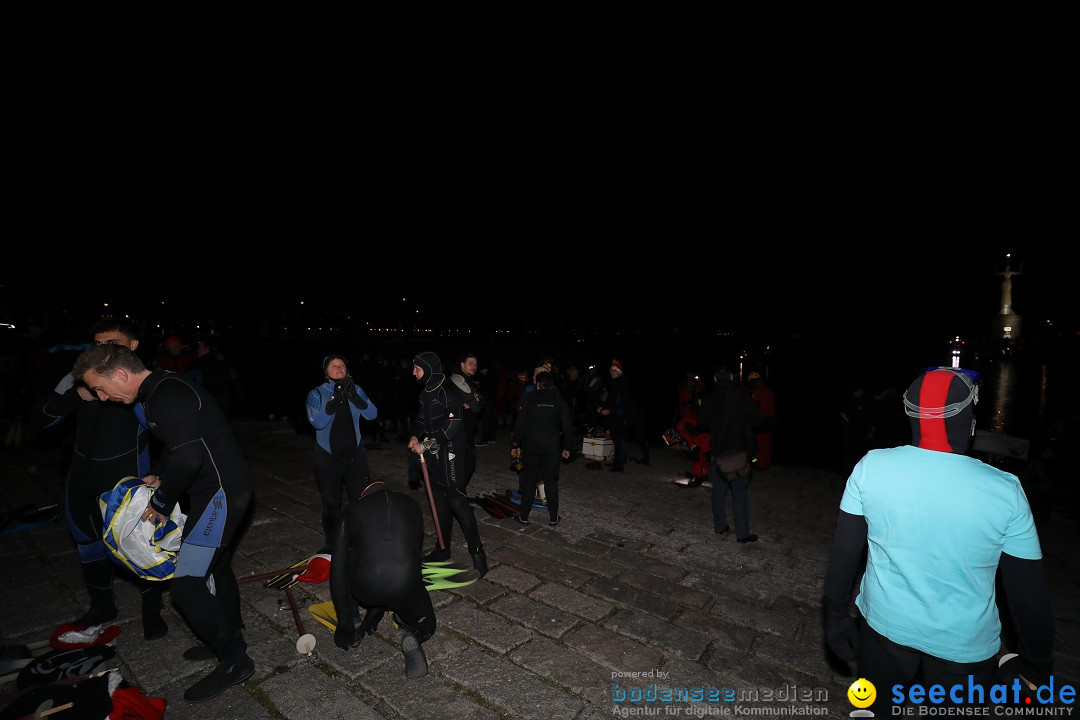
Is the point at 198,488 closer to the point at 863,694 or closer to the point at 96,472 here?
the point at 96,472

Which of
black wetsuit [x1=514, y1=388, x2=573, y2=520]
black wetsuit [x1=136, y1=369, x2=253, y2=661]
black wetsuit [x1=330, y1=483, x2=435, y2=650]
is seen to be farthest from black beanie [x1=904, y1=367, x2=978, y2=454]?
black wetsuit [x1=514, y1=388, x2=573, y2=520]

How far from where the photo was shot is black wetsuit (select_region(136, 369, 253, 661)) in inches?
120

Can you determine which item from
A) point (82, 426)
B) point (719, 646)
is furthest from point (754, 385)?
point (82, 426)

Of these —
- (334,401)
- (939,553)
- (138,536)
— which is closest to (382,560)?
(138,536)

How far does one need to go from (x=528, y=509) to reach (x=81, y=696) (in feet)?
14.1

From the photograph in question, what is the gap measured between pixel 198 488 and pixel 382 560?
126cm

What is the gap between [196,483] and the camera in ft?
10.3

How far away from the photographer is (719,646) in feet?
12.7

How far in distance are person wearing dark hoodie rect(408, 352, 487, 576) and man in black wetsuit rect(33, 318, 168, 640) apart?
2259mm

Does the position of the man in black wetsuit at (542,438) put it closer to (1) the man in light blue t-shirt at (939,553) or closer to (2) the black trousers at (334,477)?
(2) the black trousers at (334,477)

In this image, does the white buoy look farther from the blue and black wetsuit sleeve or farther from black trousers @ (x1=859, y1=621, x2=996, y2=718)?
black trousers @ (x1=859, y1=621, x2=996, y2=718)

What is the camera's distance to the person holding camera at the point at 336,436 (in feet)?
18.2

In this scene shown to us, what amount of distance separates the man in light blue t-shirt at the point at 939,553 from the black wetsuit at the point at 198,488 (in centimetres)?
352

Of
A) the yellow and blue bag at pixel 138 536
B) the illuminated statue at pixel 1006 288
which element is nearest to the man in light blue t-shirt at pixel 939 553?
the yellow and blue bag at pixel 138 536
